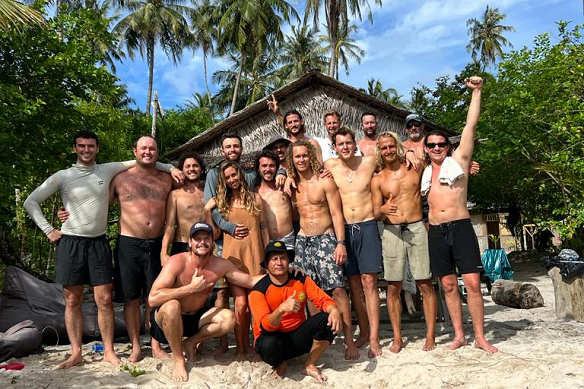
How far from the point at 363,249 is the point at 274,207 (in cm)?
104

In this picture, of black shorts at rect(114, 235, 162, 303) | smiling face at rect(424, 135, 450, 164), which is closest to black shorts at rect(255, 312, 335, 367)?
black shorts at rect(114, 235, 162, 303)

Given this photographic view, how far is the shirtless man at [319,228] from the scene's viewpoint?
178 inches

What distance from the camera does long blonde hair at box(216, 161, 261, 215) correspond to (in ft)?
15.2

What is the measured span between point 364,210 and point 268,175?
1.09m

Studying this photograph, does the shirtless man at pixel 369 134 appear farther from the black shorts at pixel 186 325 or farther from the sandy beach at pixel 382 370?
the black shorts at pixel 186 325

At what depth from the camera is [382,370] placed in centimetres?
414

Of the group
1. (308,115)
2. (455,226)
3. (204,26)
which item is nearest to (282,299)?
(455,226)

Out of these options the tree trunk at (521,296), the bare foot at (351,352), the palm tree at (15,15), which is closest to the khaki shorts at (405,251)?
the bare foot at (351,352)

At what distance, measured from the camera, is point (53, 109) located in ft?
23.2

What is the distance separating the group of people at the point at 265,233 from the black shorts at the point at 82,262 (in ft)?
0.03

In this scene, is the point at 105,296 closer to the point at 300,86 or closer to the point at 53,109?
the point at 53,109

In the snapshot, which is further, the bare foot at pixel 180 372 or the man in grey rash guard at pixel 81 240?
the man in grey rash guard at pixel 81 240

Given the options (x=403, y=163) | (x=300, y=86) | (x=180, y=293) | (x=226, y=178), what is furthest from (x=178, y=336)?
(x=300, y=86)

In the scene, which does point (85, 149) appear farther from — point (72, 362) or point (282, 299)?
point (282, 299)
